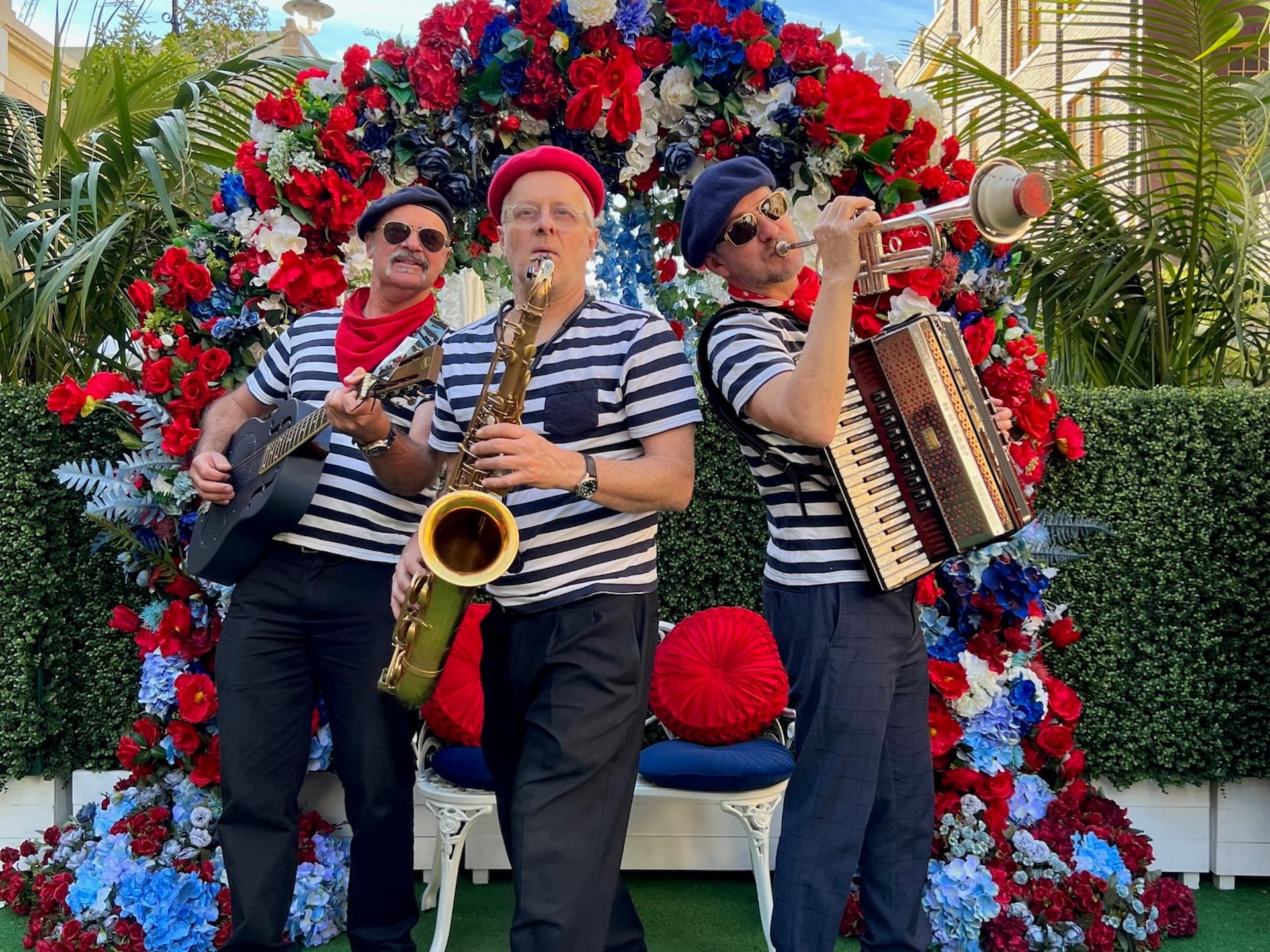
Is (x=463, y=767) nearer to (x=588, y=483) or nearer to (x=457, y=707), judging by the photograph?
(x=457, y=707)

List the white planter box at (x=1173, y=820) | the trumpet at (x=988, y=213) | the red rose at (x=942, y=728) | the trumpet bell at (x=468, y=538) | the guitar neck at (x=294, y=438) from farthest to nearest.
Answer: the white planter box at (x=1173, y=820), the red rose at (x=942, y=728), the guitar neck at (x=294, y=438), the trumpet bell at (x=468, y=538), the trumpet at (x=988, y=213)

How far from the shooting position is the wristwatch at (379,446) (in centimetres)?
258

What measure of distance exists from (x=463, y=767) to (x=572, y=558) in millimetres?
1492

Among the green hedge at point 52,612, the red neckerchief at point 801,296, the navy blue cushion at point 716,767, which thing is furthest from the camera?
the green hedge at point 52,612

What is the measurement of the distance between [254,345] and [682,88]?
1696mm

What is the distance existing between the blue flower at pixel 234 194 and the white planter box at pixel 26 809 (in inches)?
88.5

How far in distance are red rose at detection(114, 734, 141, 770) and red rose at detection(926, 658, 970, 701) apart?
2719 mm

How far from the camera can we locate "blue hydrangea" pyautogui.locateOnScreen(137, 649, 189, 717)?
12.0 feet

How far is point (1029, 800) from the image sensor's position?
3615 mm

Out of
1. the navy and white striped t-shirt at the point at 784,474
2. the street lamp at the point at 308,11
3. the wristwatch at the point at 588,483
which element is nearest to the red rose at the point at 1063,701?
the navy and white striped t-shirt at the point at 784,474

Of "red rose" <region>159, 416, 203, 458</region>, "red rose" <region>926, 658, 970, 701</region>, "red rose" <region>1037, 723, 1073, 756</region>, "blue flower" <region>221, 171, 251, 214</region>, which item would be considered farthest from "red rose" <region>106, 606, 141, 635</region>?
"red rose" <region>1037, 723, 1073, 756</region>

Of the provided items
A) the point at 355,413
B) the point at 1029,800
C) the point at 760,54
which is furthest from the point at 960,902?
the point at 760,54

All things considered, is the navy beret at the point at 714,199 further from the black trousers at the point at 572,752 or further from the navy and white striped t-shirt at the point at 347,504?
the navy and white striped t-shirt at the point at 347,504

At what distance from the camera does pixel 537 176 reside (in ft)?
7.64
